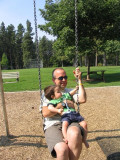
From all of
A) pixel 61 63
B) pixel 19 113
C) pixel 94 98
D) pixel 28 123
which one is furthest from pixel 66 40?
pixel 61 63

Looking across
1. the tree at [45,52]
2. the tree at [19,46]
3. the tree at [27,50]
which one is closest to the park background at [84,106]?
the tree at [27,50]

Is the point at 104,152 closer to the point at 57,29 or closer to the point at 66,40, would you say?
the point at 66,40

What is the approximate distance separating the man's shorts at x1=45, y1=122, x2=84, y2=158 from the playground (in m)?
0.82

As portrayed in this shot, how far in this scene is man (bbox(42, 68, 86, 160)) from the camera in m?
1.78

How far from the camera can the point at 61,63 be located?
51.5 m

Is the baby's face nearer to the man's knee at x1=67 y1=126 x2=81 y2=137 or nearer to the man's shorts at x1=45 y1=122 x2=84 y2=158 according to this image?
the man's shorts at x1=45 y1=122 x2=84 y2=158

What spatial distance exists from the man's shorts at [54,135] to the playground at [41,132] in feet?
2.70

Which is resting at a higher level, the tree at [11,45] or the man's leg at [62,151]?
the tree at [11,45]

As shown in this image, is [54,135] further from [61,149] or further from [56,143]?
[61,149]

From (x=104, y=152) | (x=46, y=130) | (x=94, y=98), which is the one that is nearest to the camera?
(x=46, y=130)

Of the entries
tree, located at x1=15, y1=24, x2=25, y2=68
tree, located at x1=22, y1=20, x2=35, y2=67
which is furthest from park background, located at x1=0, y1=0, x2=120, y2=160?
tree, located at x1=15, y1=24, x2=25, y2=68

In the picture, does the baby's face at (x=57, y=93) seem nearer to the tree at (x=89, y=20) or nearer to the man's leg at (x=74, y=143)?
the man's leg at (x=74, y=143)

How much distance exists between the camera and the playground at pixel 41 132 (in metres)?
2.73

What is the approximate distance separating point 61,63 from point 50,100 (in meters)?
49.5
